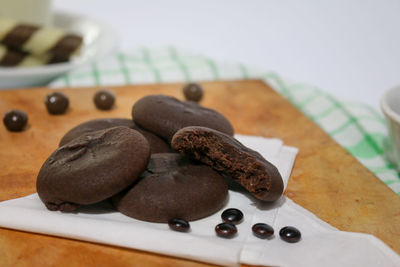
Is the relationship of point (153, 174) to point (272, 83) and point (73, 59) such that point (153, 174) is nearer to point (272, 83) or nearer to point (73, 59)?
A: point (272, 83)

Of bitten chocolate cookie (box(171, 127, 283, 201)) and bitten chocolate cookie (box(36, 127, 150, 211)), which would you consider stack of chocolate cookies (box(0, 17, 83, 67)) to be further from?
bitten chocolate cookie (box(171, 127, 283, 201))

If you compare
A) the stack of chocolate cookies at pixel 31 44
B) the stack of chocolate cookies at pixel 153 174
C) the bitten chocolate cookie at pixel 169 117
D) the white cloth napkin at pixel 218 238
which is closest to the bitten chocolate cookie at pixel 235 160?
the stack of chocolate cookies at pixel 153 174

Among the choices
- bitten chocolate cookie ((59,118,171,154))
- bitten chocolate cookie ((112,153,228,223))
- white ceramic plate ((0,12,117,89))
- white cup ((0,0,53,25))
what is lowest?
white ceramic plate ((0,12,117,89))

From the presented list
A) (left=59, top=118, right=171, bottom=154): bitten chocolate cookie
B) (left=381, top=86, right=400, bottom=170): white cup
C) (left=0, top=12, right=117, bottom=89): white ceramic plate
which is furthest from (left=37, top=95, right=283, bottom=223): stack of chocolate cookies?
(left=0, top=12, right=117, bottom=89): white ceramic plate

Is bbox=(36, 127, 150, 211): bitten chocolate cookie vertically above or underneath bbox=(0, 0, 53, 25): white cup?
above

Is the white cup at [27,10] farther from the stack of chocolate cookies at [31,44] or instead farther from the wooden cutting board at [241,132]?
the wooden cutting board at [241,132]

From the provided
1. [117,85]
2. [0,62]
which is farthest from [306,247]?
[0,62]

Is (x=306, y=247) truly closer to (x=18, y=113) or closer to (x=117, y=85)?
(x=18, y=113)
